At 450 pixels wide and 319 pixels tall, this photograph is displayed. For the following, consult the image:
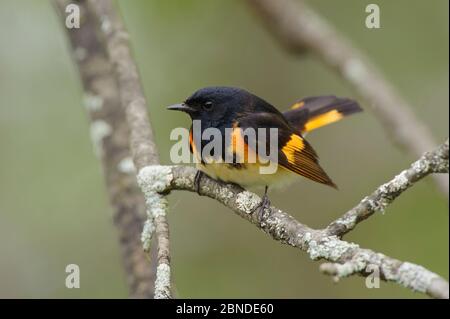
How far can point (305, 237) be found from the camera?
2.17 meters

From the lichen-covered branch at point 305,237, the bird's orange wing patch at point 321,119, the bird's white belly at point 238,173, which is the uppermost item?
the bird's orange wing patch at point 321,119

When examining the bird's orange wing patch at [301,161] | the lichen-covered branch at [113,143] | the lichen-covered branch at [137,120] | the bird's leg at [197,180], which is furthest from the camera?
the lichen-covered branch at [113,143]

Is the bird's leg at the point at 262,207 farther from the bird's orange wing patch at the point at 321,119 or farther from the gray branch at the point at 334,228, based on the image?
the bird's orange wing patch at the point at 321,119

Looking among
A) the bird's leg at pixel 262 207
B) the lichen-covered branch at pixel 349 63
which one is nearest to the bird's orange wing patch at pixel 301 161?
the lichen-covered branch at pixel 349 63

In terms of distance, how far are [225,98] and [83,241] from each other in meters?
2.32

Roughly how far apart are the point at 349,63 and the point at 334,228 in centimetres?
253

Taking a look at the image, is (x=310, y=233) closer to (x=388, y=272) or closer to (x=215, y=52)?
(x=388, y=272)

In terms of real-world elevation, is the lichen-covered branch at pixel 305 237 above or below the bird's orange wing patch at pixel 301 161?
below

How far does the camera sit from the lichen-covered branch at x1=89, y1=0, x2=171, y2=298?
2344 millimetres

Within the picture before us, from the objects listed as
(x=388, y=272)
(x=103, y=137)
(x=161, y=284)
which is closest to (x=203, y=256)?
(x=103, y=137)

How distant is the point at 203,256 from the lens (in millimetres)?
5055

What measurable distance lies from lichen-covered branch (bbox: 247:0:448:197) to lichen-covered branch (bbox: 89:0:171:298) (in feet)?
4.73

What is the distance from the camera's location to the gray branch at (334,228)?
1689 millimetres

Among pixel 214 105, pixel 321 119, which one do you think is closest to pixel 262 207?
pixel 214 105
